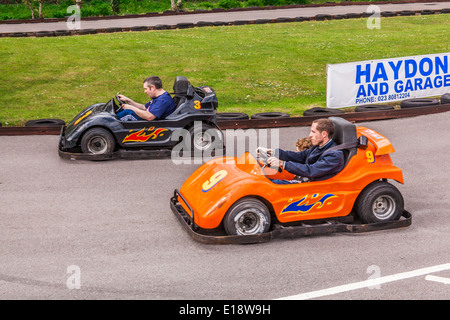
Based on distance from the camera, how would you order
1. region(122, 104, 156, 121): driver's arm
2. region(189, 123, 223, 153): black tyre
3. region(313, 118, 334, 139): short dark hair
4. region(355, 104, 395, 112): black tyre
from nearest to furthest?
region(313, 118, 334, 139): short dark hair < region(122, 104, 156, 121): driver's arm < region(189, 123, 223, 153): black tyre < region(355, 104, 395, 112): black tyre

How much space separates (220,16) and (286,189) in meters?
22.0

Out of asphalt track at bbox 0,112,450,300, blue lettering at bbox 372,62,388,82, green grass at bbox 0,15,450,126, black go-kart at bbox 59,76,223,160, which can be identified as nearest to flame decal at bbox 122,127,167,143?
black go-kart at bbox 59,76,223,160

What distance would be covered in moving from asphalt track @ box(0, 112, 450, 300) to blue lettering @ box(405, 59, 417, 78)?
5.55 metres

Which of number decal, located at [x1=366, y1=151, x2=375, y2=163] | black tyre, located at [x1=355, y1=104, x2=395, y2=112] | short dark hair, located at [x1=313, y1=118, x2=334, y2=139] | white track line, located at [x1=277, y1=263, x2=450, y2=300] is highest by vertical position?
black tyre, located at [x1=355, y1=104, x2=395, y2=112]

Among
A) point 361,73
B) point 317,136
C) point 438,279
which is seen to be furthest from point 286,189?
point 361,73

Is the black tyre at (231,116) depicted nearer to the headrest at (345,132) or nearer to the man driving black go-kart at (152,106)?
the man driving black go-kart at (152,106)

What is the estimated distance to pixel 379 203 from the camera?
7309 millimetres

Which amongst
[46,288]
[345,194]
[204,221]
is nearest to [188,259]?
[204,221]

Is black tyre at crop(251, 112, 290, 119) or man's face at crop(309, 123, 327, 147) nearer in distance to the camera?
man's face at crop(309, 123, 327, 147)

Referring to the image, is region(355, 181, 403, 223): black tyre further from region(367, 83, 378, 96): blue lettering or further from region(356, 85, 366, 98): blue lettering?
region(367, 83, 378, 96): blue lettering

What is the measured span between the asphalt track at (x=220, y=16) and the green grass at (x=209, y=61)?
7.77 ft

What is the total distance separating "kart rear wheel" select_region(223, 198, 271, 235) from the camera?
679 centimetres

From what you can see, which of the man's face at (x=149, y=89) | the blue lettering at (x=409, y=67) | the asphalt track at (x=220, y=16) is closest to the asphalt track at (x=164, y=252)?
the man's face at (x=149, y=89)

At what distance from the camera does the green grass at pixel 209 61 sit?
635 inches
